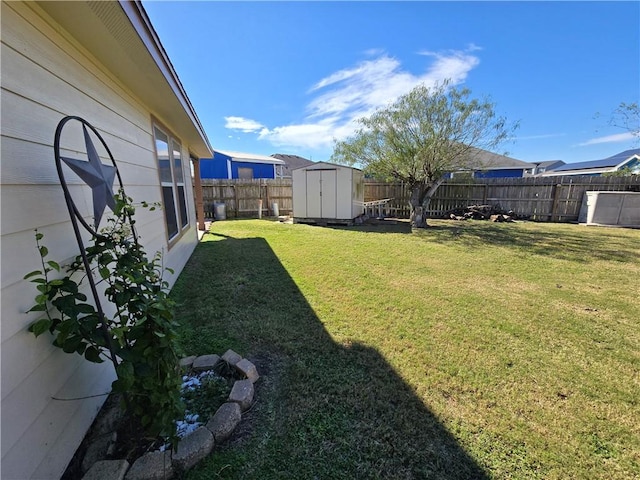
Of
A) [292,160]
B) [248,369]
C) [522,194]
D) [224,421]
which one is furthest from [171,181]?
Result: [292,160]

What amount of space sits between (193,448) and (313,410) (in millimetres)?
742

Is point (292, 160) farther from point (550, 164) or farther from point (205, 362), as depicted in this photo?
point (550, 164)

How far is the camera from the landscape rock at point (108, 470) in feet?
4.02

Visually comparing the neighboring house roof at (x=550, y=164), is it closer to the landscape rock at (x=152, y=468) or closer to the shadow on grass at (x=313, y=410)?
the shadow on grass at (x=313, y=410)

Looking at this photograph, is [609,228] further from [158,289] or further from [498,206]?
[158,289]

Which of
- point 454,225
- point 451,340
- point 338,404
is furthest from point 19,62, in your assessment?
point 454,225

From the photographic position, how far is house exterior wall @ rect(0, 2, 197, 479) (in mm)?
1088

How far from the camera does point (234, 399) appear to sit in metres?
1.75

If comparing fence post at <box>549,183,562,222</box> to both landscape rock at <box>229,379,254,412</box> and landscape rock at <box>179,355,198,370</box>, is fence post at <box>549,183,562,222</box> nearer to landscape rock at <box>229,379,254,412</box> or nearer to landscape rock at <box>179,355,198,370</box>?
landscape rock at <box>229,379,254,412</box>

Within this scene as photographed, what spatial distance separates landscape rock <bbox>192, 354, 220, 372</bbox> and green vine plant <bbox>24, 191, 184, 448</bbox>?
0.71 metres

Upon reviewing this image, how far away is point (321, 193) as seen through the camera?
988cm

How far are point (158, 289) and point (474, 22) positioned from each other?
9.22 meters

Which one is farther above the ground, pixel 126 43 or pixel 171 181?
pixel 126 43

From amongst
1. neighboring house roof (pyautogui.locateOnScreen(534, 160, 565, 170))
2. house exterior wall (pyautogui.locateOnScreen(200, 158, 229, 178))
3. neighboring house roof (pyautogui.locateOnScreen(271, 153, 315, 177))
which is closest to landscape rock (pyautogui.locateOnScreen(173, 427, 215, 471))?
house exterior wall (pyautogui.locateOnScreen(200, 158, 229, 178))
